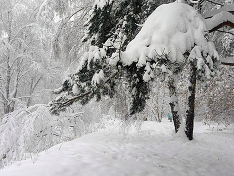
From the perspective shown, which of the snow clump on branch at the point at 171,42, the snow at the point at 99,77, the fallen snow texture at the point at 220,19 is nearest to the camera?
the snow clump on branch at the point at 171,42

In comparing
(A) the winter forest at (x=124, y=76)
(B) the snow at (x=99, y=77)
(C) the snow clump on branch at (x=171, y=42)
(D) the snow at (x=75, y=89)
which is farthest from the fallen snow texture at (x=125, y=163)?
(C) the snow clump on branch at (x=171, y=42)

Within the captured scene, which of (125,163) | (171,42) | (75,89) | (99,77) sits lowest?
(125,163)

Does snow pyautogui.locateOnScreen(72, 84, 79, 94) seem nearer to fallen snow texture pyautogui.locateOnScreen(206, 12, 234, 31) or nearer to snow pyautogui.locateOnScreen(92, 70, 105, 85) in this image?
snow pyautogui.locateOnScreen(92, 70, 105, 85)

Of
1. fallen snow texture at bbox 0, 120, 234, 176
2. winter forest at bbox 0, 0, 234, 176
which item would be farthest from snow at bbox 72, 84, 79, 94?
fallen snow texture at bbox 0, 120, 234, 176

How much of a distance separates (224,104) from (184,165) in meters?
8.44

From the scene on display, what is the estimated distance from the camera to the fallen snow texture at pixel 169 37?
2.48 metres

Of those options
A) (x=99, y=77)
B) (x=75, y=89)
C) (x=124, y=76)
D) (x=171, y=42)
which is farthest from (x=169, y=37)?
(x=75, y=89)

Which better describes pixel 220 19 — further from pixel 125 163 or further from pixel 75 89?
pixel 125 163

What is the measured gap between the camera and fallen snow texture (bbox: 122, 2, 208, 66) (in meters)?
2.48

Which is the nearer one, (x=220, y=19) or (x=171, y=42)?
(x=171, y=42)

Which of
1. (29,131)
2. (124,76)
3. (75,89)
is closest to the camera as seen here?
(124,76)

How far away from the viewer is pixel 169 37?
2.56 metres

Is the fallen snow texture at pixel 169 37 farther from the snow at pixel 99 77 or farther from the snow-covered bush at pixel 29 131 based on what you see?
the snow-covered bush at pixel 29 131

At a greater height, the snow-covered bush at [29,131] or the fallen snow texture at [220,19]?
the fallen snow texture at [220,19]
